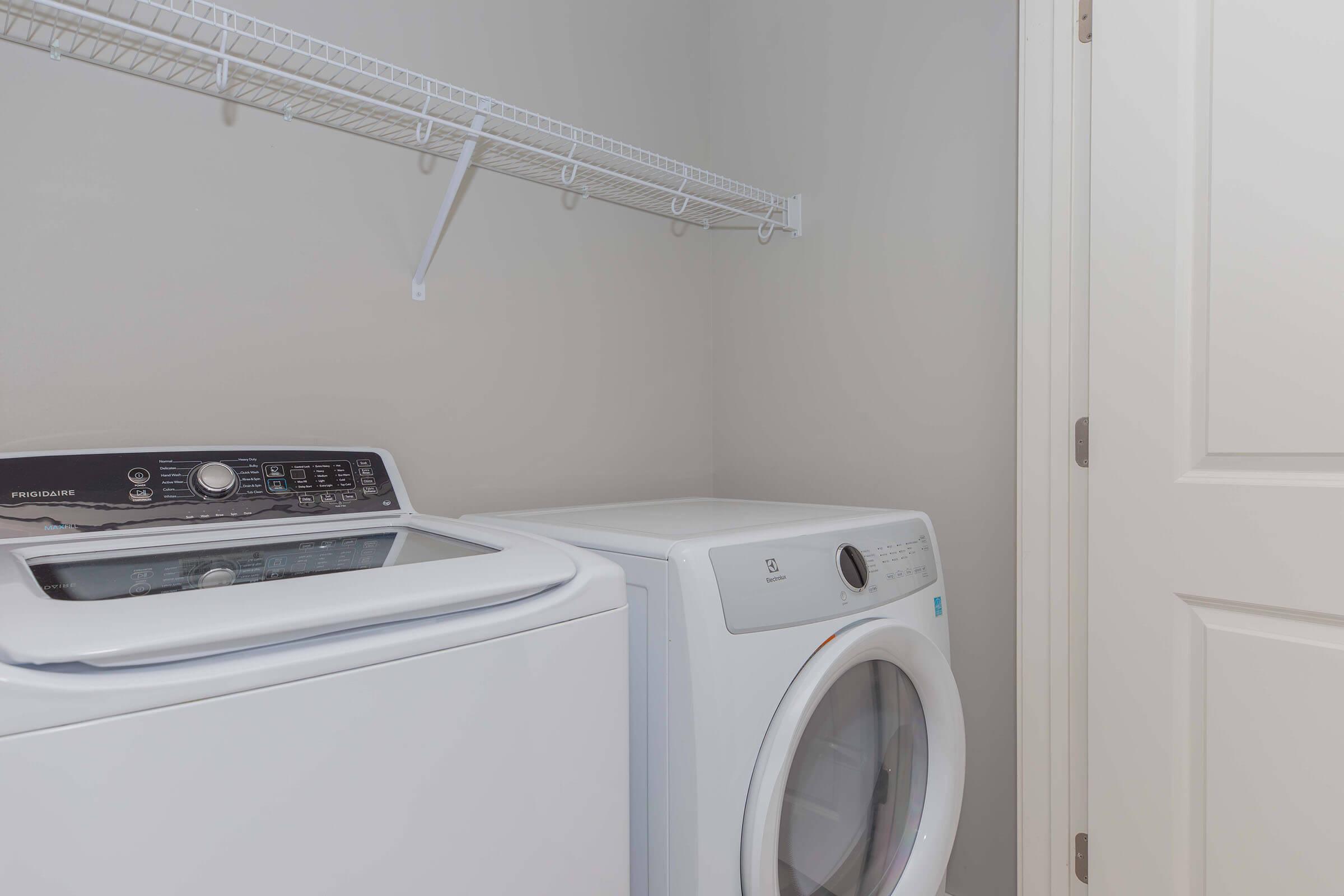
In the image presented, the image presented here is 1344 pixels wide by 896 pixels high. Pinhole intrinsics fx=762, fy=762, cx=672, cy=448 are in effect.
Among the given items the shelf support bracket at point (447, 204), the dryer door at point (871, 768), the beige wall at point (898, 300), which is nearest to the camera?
the dryer door at point (871, 768)

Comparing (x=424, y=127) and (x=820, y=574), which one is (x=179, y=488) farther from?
(x=820, y=574)

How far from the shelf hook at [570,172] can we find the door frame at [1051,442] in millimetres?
876

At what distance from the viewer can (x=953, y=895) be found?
5.55ft

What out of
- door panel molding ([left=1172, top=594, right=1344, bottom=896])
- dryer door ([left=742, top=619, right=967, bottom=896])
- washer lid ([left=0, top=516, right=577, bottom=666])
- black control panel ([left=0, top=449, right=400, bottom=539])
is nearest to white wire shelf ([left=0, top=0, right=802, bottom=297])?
black control panel ([left=0, top=449, right=400, bottom=539])

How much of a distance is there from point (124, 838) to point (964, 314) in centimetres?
163

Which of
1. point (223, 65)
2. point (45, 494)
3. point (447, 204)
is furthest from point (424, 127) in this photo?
point (45, 494)

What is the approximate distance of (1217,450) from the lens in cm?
125

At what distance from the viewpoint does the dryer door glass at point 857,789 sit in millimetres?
1194

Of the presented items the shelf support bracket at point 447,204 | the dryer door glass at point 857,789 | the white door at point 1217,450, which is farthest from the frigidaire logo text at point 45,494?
the white door at point 1217,450

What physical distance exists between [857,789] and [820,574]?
1.40 feet

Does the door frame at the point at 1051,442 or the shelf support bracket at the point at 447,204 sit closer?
the shelf support bracket at the point at 447,204

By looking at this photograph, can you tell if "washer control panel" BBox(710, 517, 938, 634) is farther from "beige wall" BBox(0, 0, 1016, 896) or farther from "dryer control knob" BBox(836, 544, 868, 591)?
"beige wall" BBox(0, 0, 1016, 896)

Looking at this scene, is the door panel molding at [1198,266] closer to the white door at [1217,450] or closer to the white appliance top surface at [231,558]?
the white door at [1217,450]

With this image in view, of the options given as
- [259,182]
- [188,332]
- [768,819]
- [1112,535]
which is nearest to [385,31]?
[259,182]
